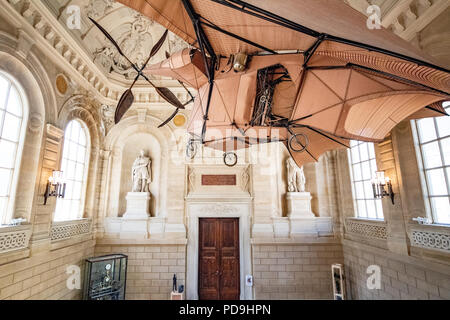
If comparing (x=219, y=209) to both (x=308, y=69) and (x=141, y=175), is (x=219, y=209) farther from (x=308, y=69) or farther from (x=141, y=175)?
(x=308, y=69)

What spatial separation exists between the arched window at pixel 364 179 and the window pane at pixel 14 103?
300 inches

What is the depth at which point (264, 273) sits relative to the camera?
235 inches

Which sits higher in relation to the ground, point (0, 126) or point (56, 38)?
point (56, 38)

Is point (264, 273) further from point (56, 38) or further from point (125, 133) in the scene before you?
point (56, 38)

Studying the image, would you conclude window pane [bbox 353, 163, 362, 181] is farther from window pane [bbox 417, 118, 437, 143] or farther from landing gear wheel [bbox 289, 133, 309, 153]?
landing gear wheel [bbox 289, 133, 309, 153]

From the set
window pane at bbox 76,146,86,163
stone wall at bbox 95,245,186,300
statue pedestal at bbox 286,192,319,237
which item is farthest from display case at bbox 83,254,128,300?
statue pedestal at bbox 286,192,319,237

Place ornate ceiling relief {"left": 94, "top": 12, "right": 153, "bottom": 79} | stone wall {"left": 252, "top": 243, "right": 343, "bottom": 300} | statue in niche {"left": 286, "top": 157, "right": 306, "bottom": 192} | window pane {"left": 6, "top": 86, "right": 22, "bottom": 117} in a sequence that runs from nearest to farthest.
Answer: window pane {"left": 6, "top": 86, "right": 22, "bottom": 117}
stone wall {"left": 252, "top": 243, "right": 343, "bottom": 300}
ornate ceiling relief {"left": 94, "top": 12, "right": 153, "bottom": 79}
statue in niche {"left": 286, "top": 157, "right": 306, "bottom": 192}

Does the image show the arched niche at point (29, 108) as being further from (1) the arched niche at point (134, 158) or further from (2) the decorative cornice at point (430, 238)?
(2) the decorative cornice at point (430, 238)

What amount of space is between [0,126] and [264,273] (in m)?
6.74

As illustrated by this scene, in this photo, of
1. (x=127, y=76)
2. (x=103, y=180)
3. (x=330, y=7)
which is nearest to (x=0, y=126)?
(x=103, y=180)

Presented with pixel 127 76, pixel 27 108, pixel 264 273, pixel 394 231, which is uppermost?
pixel 127 76

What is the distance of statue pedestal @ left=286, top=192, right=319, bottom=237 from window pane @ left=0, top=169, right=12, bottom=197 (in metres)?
6.49

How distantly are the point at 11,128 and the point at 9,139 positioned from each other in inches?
8.6

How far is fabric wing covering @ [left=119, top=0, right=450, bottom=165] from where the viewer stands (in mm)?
1577
